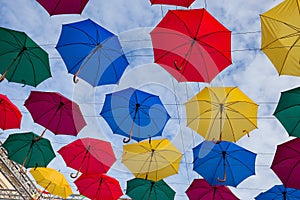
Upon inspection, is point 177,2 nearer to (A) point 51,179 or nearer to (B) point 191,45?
(B) point 191,45

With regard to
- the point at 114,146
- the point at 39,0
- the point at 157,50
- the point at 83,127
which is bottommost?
the point at 114,146

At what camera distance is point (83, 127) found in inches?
301

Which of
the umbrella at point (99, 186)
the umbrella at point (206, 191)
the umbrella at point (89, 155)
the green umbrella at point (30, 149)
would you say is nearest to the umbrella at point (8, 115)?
the green umbrella at point (30, 149)

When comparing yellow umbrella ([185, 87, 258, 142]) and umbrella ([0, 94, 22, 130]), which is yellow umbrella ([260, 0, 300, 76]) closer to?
yellow umbrella ([185, 87, 258, 142])

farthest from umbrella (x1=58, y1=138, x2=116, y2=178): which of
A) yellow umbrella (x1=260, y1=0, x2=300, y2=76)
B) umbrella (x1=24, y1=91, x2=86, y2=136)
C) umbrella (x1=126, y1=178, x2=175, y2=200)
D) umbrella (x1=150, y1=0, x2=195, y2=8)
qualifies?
yellow umbrella (x1=260, y1=0, x2=300, y2=76)

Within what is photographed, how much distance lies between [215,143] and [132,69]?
2.43 meters

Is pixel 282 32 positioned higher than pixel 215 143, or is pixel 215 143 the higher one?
pixel 282 32

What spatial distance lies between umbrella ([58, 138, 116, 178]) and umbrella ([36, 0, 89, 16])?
362cm

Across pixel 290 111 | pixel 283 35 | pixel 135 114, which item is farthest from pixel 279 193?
pixel 283 35

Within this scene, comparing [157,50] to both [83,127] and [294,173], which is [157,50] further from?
[294,173]

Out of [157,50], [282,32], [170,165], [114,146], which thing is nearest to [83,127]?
[114,146]

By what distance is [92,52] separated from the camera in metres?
5.93

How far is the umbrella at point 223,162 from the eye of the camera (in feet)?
24.4

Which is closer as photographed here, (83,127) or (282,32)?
(282,32)
